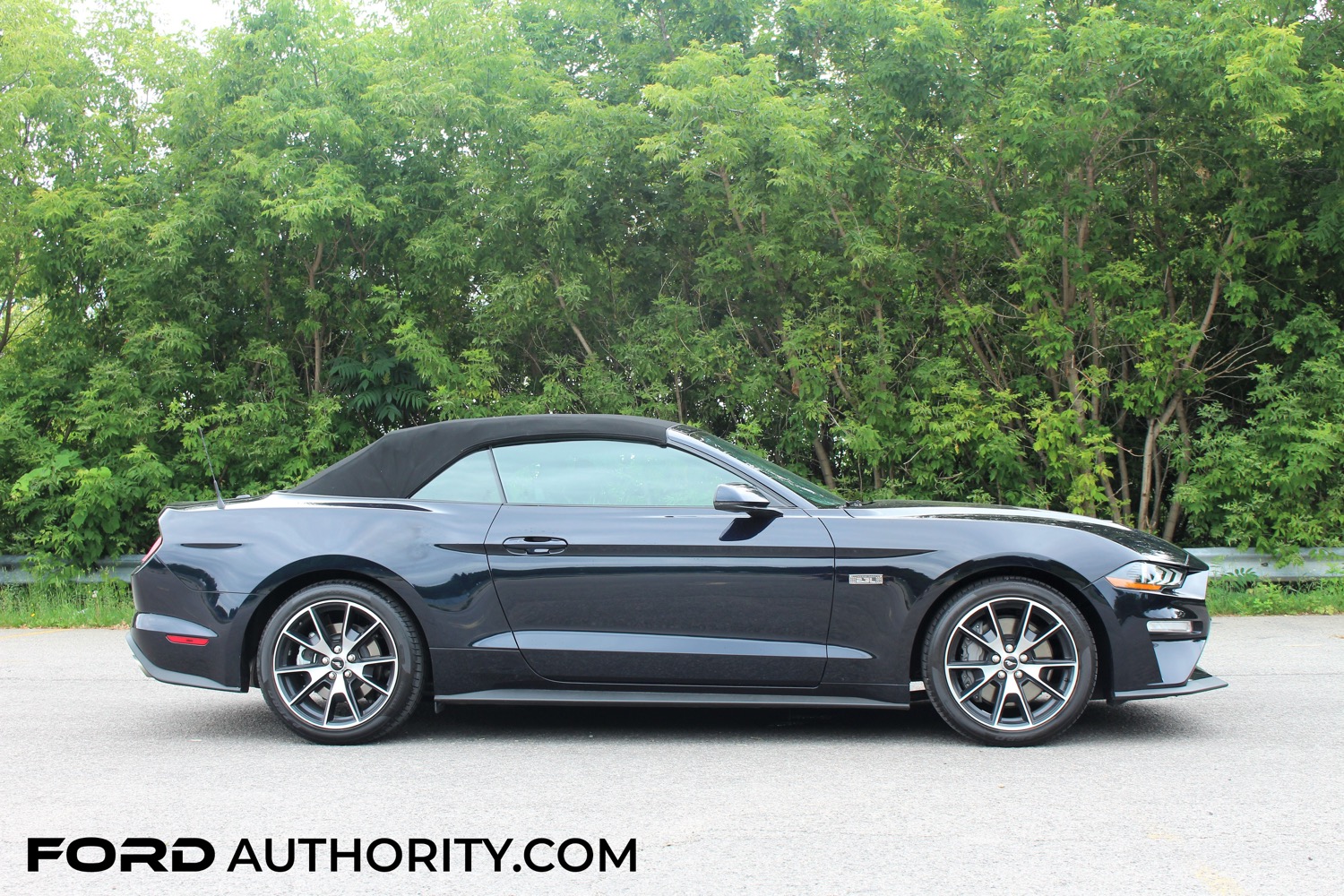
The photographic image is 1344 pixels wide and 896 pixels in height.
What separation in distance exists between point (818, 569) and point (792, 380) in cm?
592

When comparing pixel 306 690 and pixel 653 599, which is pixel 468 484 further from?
pixel 306 690

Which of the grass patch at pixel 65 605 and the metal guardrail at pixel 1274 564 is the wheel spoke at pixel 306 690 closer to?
the grass patch at pixel 65 605

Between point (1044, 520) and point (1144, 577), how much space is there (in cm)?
49

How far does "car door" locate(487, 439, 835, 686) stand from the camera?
4.93 m

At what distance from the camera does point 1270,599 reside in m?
9.15

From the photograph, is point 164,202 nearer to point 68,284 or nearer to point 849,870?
point 68,284

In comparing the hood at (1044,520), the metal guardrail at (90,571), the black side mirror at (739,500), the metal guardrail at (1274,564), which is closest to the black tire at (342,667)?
the black side mirror at (739,500)

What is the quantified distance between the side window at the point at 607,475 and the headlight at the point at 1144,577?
174 centimetres

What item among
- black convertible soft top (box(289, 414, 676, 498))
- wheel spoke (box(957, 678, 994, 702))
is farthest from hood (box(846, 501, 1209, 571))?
black convertible soft top (box(289, 414, 676, 498))

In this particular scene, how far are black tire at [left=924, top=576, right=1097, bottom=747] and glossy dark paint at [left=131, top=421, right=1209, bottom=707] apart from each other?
103mm

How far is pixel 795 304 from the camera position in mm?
10594

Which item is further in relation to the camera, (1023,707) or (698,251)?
(698,251)

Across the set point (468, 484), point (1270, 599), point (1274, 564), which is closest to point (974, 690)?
point (468, 484)

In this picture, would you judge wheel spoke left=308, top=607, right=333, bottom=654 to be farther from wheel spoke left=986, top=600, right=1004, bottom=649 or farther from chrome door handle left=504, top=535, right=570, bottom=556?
wheel spoke left=986, top=600, right=1004, bottom=649
